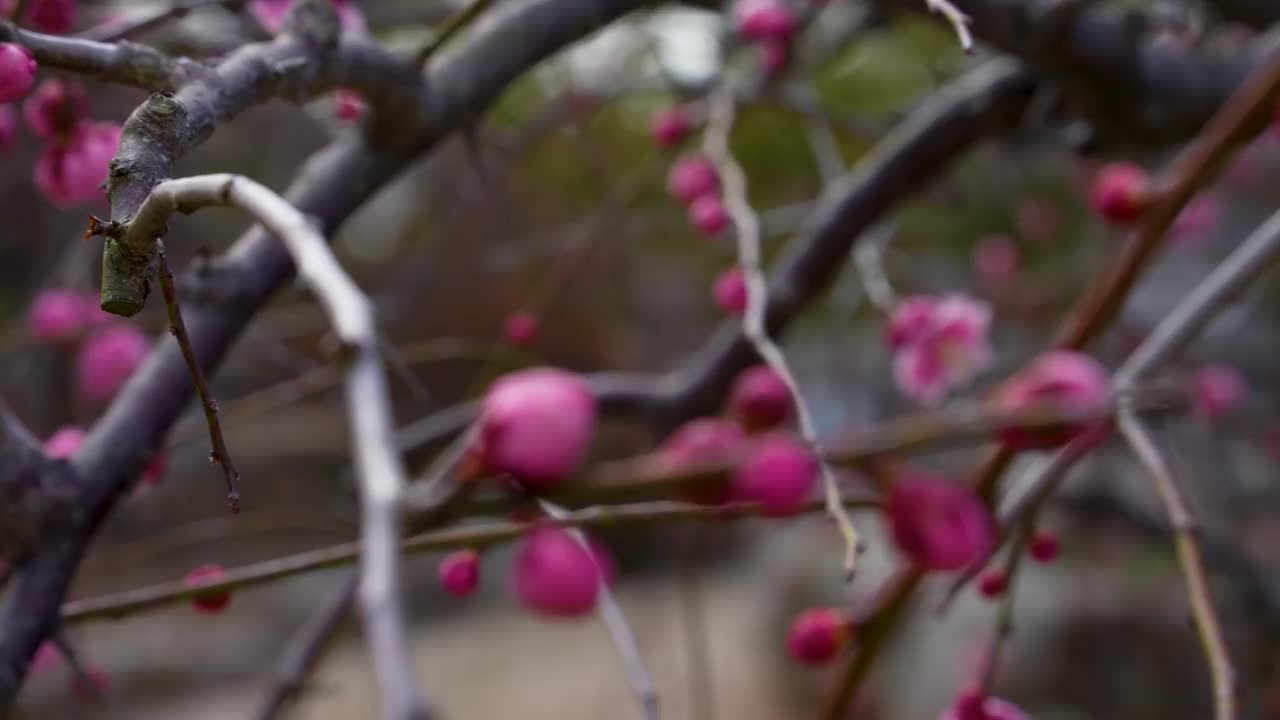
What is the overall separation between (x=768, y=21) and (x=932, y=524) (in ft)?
2.54

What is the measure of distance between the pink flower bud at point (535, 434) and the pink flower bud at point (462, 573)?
0.50 ft

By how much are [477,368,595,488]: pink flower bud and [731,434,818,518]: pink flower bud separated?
43mm

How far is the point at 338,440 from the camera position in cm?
306

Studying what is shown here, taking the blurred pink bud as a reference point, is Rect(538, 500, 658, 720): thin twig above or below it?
above

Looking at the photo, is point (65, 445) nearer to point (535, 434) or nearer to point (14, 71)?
point (14, 71)

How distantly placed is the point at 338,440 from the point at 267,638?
685mm

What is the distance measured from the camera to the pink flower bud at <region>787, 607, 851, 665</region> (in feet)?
1.55

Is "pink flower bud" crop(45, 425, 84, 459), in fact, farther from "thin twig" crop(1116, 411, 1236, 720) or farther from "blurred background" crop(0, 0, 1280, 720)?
"thin twig" crop(1116, 411, 1236, 720)

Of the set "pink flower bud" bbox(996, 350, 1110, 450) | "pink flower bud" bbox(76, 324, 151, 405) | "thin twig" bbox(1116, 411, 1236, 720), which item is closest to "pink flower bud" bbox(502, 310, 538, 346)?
"pink flower bud" bbox(76, 324, 151, 405)

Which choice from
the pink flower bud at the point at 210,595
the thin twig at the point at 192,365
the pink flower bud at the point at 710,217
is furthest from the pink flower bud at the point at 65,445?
the pink flower bud at the point at 710,217

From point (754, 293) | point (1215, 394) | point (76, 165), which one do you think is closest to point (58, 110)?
point (76, 165)

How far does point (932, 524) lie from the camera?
261mm

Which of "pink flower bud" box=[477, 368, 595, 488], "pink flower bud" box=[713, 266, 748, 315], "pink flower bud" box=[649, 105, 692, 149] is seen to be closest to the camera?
"pink flower bud" box=[477, 368, 595, 488]

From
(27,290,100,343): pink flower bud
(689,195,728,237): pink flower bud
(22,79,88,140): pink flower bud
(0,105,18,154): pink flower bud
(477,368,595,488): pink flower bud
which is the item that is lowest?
(689,195,728,237): pink flower bud
